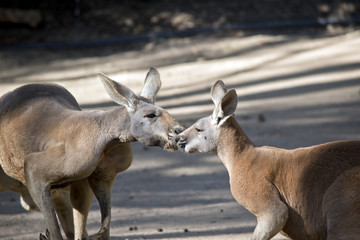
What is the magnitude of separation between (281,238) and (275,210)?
1536 mm

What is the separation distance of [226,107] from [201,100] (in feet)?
21.9

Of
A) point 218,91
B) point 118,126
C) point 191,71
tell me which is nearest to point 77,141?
point 118,126

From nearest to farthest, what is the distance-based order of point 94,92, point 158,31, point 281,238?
point 281,238, point 94,92, point 158,31

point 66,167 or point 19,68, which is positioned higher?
point 66,167

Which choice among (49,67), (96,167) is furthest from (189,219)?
(49,67)

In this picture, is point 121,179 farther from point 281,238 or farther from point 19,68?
point 19,68

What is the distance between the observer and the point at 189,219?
629cm

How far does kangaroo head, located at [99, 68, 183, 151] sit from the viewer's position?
4.38m

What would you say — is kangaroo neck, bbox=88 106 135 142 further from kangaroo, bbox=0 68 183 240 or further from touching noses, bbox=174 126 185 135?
touching noses, bbox=174 126 185 135

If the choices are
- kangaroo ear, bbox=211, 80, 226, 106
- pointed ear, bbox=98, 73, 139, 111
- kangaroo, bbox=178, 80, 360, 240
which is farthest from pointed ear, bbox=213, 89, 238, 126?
pointed ear, bbox=98, 73, 139, 111

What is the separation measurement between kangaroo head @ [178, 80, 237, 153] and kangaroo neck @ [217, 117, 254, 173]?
43mm

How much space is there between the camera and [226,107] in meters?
4.39

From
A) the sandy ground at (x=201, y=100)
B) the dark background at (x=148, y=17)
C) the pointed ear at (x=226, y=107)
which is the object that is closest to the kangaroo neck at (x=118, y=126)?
the pointed ear at (x=226, y=107)

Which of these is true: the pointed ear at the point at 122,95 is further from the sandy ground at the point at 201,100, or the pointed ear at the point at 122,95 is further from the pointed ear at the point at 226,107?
the sandy ground at the point at 201,100
